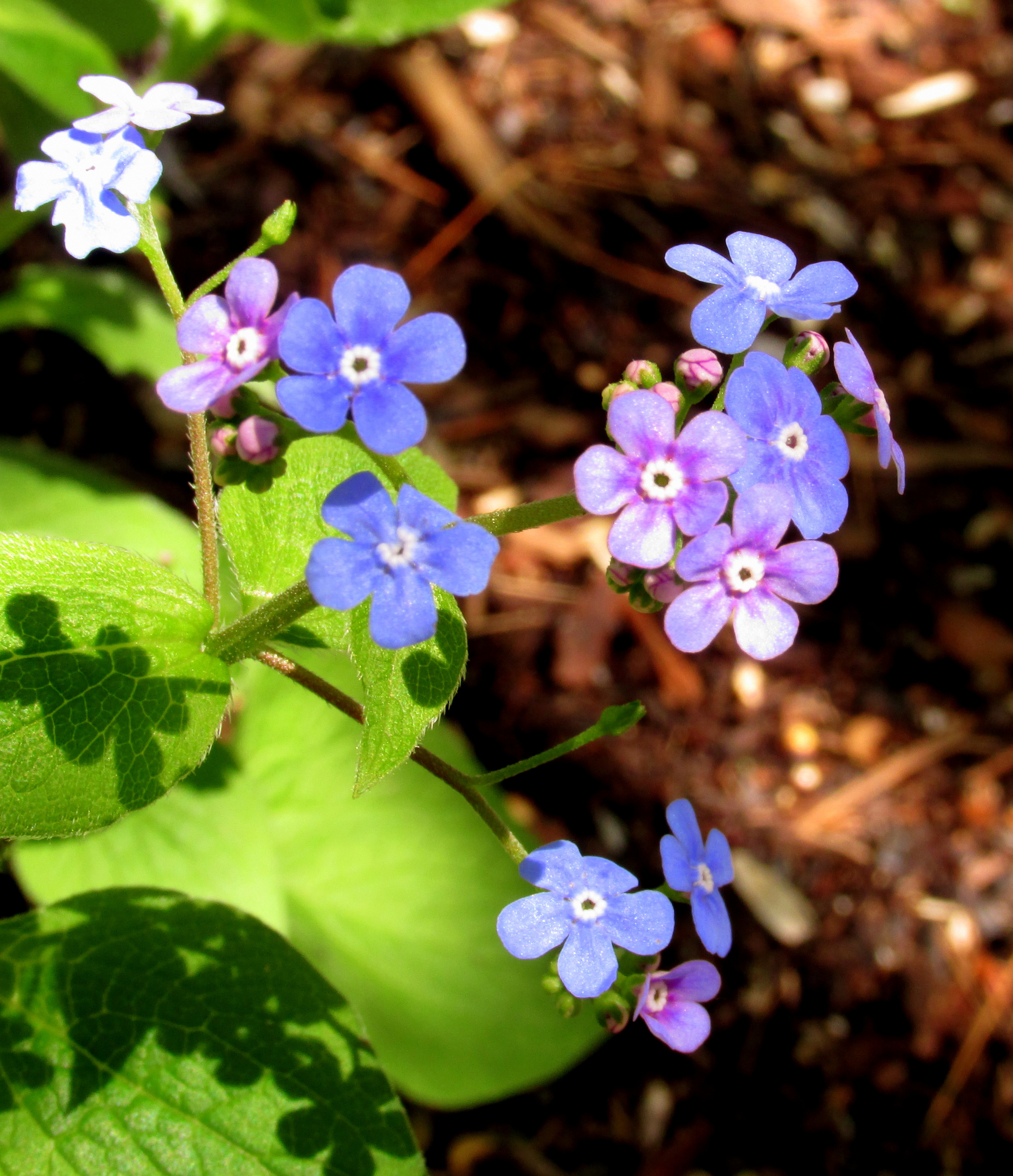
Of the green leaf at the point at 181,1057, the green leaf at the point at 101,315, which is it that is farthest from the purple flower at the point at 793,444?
the green leaf at the point at 101,315

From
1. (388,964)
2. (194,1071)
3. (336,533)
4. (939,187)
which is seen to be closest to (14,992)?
(194,1071)

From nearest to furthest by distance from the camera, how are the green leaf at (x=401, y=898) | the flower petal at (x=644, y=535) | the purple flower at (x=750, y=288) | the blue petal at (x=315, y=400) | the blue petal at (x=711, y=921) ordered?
the blue petal at (x=315, y=400), the flower petal at (x=644, y=535), the purple flower at (x=750, y=288), the blue petal at (x=711, y=921), the green leaf at (x=401, y=898)

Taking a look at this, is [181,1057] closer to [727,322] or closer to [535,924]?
[535,924]

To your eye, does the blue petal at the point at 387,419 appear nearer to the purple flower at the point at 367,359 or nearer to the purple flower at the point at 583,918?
the purple flower at the point at 367,359

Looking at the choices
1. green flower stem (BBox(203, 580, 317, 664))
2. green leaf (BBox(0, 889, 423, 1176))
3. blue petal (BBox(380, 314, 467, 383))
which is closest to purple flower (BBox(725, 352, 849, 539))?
blue petal (BBox(380, 314, 467, 383))

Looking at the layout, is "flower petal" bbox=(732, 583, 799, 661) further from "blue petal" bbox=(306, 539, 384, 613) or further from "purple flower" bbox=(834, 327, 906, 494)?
"blue petal" bbox=(306, 539, 384, 613)

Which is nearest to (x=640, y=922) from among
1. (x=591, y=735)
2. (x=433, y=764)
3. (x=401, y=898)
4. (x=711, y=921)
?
(x=711, y=921)

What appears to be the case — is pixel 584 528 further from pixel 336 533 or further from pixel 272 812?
pixel 336 533
